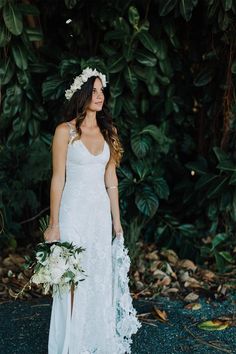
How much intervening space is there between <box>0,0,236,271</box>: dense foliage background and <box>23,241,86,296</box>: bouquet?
1995mm

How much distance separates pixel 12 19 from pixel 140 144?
1533 millimetres

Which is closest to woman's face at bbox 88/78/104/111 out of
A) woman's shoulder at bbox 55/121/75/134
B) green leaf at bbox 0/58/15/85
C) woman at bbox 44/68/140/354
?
woman at bbox 44/68/140/354

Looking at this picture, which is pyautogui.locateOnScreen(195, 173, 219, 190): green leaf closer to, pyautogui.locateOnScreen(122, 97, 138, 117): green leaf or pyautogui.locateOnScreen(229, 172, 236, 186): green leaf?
pyautogui.locateOnScreen(229, 172, 236, 186): green leaf

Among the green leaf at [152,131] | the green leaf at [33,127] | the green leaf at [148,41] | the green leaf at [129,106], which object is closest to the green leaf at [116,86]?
the green leaf at [129,106]

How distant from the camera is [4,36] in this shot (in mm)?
4812

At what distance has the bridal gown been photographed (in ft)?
11.7

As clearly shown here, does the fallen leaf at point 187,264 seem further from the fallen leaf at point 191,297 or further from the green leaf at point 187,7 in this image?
the green leaf at point 187,7

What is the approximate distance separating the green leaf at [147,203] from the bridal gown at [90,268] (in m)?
1.59

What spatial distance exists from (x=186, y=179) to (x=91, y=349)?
2.61 meters

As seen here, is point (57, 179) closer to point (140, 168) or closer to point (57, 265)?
point (57, 265)

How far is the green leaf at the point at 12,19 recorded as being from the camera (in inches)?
187

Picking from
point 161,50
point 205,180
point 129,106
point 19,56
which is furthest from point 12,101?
point 205,180

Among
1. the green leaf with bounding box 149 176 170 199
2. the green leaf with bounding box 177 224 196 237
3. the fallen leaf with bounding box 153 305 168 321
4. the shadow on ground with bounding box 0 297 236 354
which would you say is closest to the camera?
the shadow on ground with bounding box 0 297 236 354

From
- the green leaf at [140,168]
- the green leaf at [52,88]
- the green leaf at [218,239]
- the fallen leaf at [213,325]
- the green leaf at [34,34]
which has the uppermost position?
the green leaf at [34,34]
